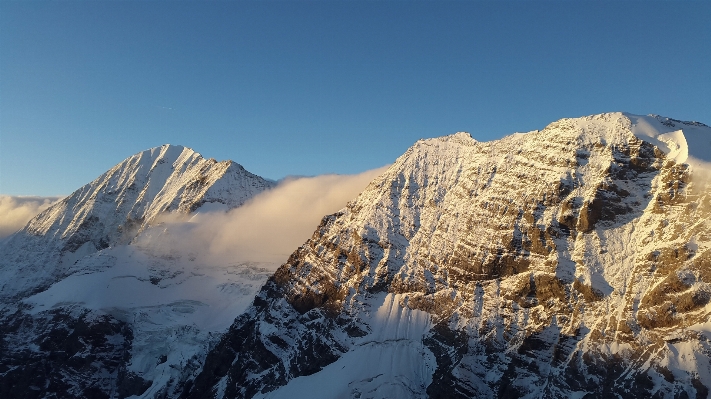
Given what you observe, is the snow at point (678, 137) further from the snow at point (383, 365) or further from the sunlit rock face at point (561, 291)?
the snow at point (383, 365)

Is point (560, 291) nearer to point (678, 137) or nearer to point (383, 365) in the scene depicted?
point (383, 365)

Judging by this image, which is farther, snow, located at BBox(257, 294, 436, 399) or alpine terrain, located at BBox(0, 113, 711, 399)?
snow, located at BBox(257, 294, 436, 399)

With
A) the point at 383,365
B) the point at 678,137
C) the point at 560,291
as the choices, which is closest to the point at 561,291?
the point at 560,291

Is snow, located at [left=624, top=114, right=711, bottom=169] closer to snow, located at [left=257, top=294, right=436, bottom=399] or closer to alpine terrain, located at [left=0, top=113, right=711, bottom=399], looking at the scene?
alpine terrain, located at [left=0, top=113, right=711, bottom=399]

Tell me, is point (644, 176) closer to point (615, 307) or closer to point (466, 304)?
point (615, 307)

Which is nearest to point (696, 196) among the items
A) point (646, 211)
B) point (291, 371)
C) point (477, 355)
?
point (646, 211)

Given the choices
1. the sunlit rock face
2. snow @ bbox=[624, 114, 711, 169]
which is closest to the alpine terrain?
the sunlit rock face
